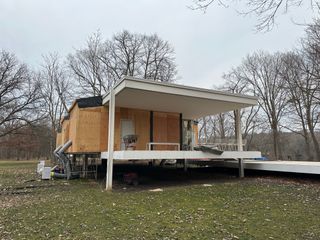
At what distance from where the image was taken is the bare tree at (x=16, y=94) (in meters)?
28.4

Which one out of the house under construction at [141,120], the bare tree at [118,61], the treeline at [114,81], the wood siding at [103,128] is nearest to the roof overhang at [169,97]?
the house under construction at [141,120]

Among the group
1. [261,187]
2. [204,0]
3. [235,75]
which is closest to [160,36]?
[235,75]

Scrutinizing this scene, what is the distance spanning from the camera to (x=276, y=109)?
3127 centimetres

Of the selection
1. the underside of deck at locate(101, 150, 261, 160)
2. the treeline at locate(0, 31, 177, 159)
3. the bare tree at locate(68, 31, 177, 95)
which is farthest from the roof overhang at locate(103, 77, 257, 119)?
the treeline at locate(0, 31, 177, 159)

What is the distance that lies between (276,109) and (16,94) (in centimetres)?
3085

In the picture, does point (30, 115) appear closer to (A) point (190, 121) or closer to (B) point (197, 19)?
(A) point (190, 121)

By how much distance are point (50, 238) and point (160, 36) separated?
101 feet

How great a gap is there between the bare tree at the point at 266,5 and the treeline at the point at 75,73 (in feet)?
83.6

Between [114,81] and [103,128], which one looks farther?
[114,81]

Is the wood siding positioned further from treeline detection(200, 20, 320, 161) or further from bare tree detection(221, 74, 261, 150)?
bare tree detection(221, 74, 261, 150)

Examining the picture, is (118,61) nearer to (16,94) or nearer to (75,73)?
(75,73)

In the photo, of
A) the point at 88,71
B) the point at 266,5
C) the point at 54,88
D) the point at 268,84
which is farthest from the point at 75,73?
the point at 266,5

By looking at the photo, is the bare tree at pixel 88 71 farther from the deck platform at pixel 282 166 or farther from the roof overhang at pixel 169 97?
the deck platform at pixel 282 166

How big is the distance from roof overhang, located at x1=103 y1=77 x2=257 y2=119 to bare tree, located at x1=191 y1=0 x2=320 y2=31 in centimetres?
561
